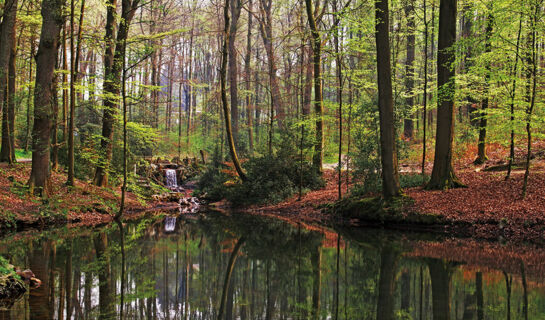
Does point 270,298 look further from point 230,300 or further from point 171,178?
point 171,178

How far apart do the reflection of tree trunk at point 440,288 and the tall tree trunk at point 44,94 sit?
11.4 meters

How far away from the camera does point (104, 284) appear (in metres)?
6.14

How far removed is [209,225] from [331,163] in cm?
1277

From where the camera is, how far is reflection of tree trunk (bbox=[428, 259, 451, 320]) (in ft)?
15.9

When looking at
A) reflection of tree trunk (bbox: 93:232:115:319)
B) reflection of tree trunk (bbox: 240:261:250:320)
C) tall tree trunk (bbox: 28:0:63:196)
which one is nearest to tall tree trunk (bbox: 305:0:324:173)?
tall tree trunk (bbox: 28:0:63:196)

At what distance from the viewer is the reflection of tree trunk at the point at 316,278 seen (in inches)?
201

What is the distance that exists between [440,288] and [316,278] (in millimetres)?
1752

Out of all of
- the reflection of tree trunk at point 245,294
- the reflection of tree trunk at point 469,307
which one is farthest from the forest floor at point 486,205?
the reflection of tree trunk at point 245,294

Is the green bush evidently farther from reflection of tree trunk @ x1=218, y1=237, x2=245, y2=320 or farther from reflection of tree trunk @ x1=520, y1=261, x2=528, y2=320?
reflection of tree trunk @ x1=520, y1=261, x2=528, y2=320

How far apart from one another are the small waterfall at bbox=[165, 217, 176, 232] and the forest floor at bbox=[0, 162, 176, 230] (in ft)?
4.24

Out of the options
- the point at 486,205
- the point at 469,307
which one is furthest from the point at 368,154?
the point at 469,307

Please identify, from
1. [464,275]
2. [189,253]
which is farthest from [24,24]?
[464,275]

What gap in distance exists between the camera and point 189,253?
29.7 feet

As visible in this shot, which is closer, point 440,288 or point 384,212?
point 440,288
